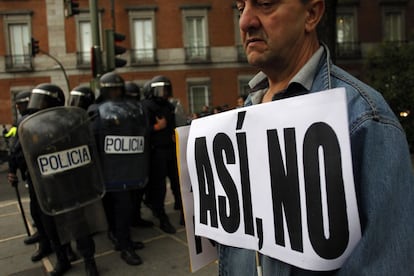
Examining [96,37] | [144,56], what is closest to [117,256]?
[96,37]

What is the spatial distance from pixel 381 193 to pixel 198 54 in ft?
75.2

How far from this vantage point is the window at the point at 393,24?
80.1 ft

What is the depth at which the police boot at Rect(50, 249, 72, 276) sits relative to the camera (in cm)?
372

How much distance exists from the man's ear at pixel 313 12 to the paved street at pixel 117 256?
2.85 m

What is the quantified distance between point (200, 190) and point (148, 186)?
12.9 ft

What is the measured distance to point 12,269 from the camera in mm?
3979

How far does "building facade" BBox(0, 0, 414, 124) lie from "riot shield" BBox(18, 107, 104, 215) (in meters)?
18.9

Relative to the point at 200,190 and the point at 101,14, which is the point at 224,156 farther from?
the point at 101,14

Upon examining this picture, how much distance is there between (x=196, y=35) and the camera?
23.3 m

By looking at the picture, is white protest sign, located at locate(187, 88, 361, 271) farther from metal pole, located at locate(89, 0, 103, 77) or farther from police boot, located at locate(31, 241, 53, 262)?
metal pole, located at locate(89, 0, 103, 77)

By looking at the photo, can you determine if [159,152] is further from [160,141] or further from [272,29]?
[272,29]

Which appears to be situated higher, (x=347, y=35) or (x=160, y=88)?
(x=347, y=35)

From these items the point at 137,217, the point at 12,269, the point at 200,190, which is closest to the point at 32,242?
the point at 12,269

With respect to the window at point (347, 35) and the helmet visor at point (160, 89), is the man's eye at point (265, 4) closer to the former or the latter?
the helmet visor at point (160, 89)
